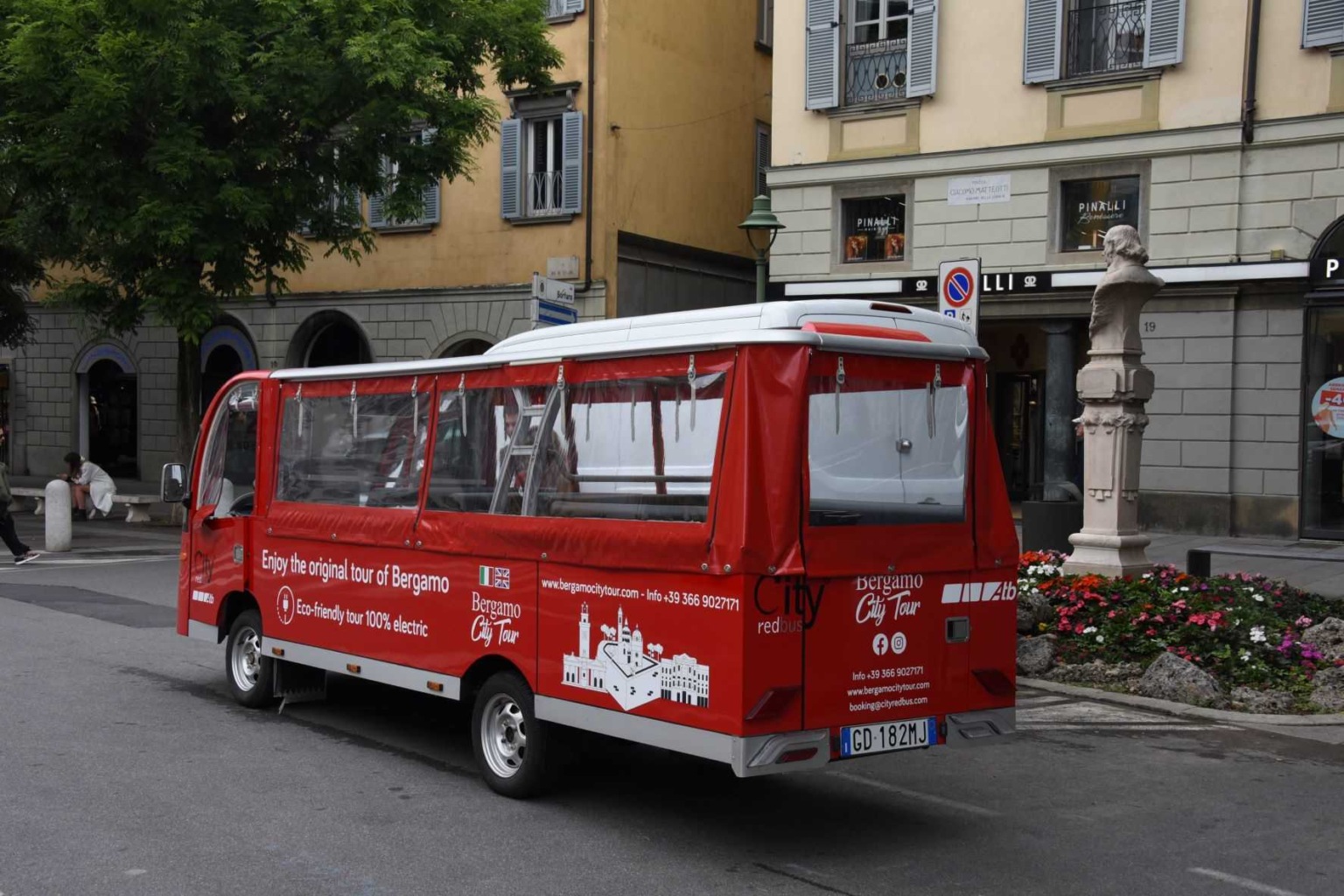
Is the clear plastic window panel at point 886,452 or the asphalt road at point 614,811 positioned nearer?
the asphalt road at point 614,811

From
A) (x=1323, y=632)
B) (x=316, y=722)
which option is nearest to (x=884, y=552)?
(x=316, y=722)

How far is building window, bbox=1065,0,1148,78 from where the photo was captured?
787 inches

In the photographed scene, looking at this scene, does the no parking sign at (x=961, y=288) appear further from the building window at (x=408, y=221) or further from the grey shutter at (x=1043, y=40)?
the building window at (x=408, y=221)

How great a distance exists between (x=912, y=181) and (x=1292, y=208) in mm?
5728

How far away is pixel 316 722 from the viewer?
8930mm

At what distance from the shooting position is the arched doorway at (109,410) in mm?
33094

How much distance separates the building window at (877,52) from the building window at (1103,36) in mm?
2661

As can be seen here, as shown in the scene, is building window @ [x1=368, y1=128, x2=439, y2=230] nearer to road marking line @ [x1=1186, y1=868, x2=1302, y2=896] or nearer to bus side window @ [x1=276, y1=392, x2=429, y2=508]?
bus side window @ [x1=276, y1=392, x2=429, y2=508]

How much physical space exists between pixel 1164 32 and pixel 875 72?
467 cm

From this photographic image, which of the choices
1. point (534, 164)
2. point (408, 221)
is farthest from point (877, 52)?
point (408, 221)

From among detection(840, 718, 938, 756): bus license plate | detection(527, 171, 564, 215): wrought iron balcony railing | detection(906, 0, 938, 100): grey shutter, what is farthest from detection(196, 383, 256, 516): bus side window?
detection(527, 171, 564, 215): wrought iron balcony railing

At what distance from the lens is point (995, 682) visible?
6754 mm

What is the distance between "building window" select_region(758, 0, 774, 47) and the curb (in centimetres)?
2053

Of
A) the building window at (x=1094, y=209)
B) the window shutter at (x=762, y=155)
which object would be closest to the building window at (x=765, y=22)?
the window shutter at (x=762, y=155)
